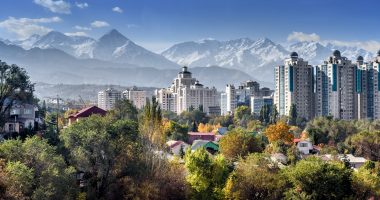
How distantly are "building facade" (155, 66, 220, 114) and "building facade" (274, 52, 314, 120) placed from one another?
25.4 meters

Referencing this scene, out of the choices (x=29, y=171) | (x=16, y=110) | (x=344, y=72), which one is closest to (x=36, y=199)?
(x=29, y=171)

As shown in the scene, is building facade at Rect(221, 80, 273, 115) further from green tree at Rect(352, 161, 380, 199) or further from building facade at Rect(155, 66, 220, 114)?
green tree at Rect(352, 161, 380, 199)

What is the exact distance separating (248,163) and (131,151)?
16.3ft

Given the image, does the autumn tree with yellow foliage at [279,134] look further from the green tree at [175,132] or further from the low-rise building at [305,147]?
the green tree at [175,132]

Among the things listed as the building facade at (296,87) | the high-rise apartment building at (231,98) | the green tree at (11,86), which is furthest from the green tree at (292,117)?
the high-rise apartment building at (231,98)

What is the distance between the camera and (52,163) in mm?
16781

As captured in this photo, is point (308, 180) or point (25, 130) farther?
point (25, 130)

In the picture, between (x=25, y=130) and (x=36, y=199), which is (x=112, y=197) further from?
(x=25, y=130)

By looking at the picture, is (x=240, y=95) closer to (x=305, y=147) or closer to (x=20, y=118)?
(x=305, y=147)

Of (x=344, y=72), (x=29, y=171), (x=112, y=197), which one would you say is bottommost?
(x=112, y=197)

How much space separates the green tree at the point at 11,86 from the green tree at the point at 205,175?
912 centimetres

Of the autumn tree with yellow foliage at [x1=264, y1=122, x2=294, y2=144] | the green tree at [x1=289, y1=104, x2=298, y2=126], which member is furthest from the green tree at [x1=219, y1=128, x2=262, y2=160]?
the green tree at [x1=289, y1=104, x2=298, y2=126]

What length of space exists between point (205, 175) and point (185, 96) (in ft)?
257

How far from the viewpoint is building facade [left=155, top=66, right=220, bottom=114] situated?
9931 cm
